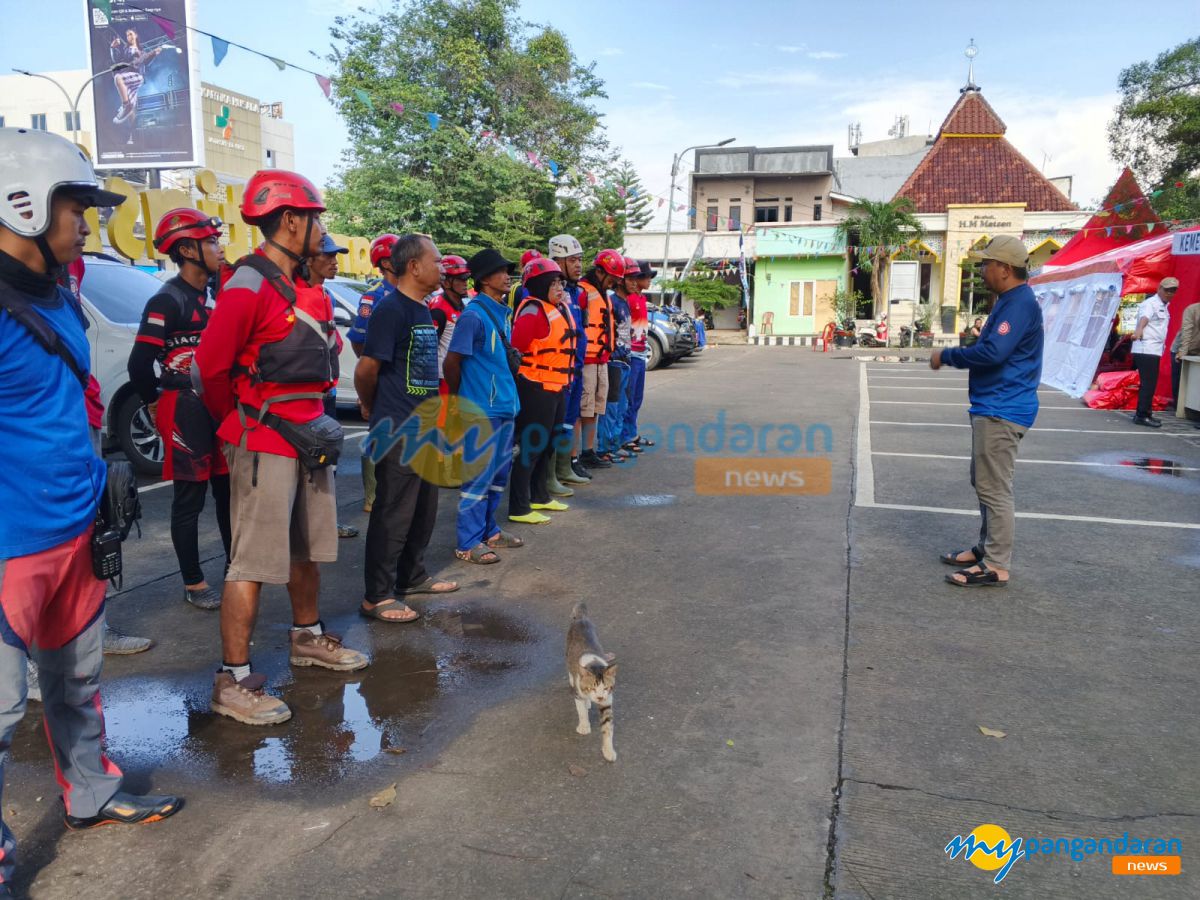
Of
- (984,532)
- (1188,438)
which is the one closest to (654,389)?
(1188,438)

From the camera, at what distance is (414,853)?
2578mm

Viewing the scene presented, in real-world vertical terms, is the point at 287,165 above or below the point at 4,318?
above

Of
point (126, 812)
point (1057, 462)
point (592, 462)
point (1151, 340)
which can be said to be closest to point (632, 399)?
point (592, 462)

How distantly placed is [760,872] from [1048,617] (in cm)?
285

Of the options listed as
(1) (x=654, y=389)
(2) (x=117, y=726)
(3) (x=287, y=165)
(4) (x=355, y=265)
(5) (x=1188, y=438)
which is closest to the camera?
(2) (x=117, y=726)

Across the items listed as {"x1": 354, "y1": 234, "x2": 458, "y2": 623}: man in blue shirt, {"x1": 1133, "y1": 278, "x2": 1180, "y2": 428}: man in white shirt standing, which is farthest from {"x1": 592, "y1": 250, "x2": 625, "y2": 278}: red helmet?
{"x1": 1133, "y1": 278, "x2": 1180, "y2": 428}: man in white shirt standing

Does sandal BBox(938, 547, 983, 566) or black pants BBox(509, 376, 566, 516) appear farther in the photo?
black pants BBox(509, 376, 566, 516)

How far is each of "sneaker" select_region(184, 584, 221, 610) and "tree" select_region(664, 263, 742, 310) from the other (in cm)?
2882

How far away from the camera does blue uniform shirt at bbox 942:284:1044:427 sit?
4.89 m

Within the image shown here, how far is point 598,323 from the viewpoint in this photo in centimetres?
763

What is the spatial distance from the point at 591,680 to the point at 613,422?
19.2ft

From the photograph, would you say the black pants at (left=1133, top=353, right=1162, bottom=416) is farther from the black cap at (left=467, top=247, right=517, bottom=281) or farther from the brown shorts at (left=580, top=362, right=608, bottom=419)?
the black cap at (left=467, top=247, right=517, bottom=281)

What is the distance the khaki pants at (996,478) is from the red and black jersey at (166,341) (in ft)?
14.6

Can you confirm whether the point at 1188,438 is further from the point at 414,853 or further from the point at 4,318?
the point at 4,318
